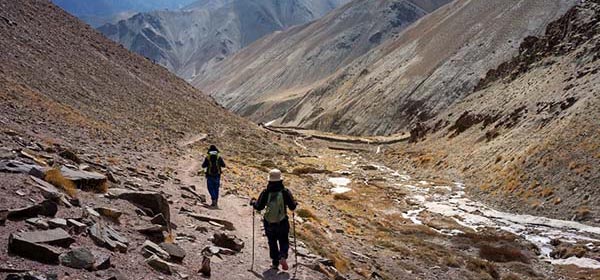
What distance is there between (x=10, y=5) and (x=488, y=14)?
82128 millimetres

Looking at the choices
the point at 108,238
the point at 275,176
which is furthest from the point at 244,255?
the point at 108,238

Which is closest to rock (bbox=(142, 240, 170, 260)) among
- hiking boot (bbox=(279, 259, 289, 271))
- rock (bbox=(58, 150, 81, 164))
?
hiking boot (bbox=(279, 259, 289, 271))

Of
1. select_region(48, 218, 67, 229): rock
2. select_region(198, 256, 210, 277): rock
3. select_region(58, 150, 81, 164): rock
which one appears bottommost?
select_region(198, 256, 210, 277): rock

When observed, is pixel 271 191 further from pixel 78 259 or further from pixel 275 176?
pixel 78 259

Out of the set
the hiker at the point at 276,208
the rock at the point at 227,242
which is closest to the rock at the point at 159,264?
the hiker at the point at 276,208

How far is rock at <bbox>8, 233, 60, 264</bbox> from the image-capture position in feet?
23.4

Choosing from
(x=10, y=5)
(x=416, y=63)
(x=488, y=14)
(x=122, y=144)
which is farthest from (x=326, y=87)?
(x=122, y=144)

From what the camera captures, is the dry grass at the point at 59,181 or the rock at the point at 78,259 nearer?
the rock at the point at 78,259

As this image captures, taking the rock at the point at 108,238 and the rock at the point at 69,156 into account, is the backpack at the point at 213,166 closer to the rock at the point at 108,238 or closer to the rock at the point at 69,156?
the rock at the point at 69,156

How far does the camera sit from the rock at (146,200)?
38.5ft

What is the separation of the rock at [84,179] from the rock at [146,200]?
1.97 feet

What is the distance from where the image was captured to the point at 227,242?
1173 centimetres

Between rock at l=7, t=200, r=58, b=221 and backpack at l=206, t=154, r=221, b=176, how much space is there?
7.88m

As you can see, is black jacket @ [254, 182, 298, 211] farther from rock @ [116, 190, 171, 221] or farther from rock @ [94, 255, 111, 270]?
rock @ [94, 255, 111, 270]
